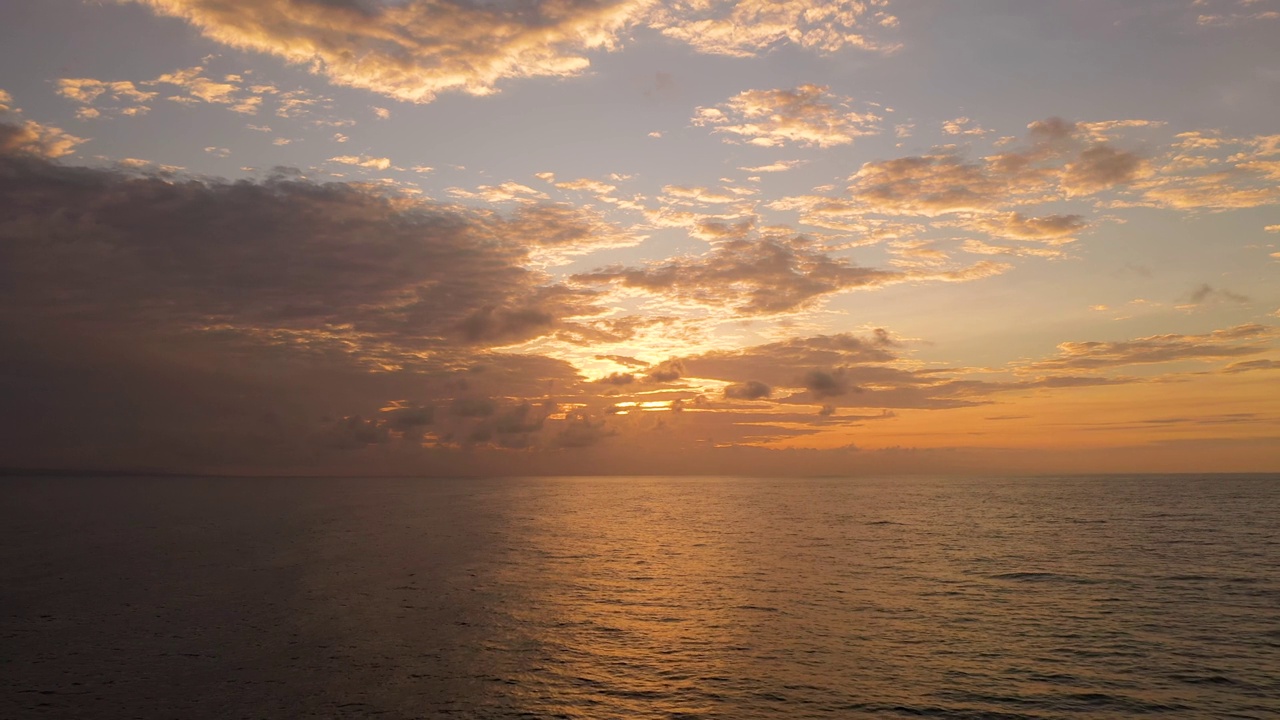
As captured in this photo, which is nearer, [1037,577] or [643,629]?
[643,629]

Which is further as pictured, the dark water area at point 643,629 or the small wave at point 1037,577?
the small wave at point 1037,577

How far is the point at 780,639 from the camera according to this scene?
4738cm

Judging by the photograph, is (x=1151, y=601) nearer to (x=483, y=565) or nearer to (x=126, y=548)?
(x=483, y=565)

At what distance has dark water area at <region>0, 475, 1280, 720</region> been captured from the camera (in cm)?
3556

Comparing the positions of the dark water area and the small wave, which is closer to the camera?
the dark water area

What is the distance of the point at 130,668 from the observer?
134 ft

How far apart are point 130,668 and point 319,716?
15582 mm

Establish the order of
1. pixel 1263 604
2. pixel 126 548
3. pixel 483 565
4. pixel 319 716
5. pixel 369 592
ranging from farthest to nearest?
pixel 126 548 < pixel 483 565 < pixel 369 592 < pixel 1263 604 < pixel 319 716

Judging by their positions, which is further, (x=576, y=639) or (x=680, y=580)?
(x=680, y=580)

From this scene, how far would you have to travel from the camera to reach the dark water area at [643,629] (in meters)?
35.6

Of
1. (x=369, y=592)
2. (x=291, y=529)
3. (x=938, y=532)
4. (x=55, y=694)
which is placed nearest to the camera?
(x=55, y=694)

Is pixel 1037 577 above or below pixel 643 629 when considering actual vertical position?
below

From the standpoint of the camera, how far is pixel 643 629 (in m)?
51.1

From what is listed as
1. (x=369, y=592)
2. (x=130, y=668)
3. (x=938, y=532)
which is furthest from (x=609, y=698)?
(x=938, y=532)
